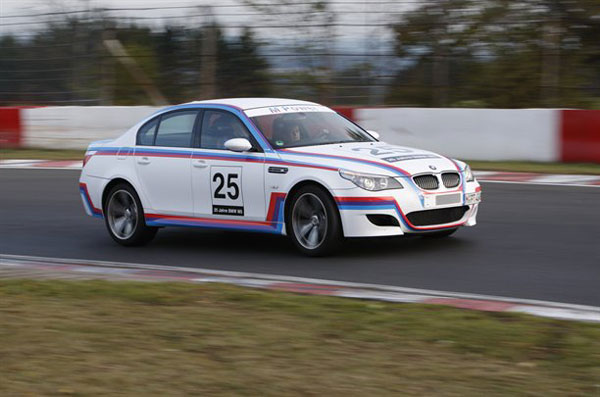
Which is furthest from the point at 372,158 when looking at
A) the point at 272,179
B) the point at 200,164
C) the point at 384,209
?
the point at 200,164

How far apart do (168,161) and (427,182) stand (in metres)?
2.67

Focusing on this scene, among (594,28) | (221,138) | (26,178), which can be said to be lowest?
(26,178)

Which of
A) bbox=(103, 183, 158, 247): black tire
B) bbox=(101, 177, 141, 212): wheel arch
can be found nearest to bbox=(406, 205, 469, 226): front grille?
bbox=(103, 183, 158, 247): black tire

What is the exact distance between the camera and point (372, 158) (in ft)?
29.1

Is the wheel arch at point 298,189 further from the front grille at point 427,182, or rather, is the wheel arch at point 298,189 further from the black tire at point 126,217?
the black tire at point 126,217

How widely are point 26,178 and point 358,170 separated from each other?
31.8ft

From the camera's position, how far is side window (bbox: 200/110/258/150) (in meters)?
9.61

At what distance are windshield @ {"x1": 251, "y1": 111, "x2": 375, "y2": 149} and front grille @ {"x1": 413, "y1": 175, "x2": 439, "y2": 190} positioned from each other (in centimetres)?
113

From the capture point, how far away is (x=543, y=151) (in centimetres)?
1658

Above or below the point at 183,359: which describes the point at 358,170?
above

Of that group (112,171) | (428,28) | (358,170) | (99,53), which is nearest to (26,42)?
(99,53)

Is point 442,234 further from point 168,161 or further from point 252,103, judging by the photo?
point 168,161

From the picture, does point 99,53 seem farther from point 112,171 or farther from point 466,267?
point 466,267

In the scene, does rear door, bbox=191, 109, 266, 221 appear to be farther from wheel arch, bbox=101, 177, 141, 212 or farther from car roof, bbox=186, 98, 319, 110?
wheel arch, bbox=101, 177, 141, 212
